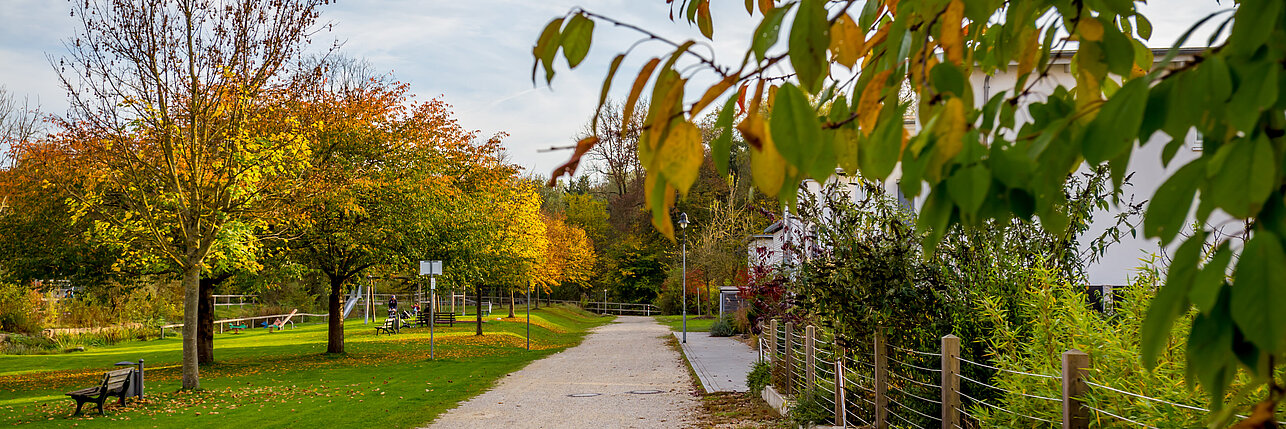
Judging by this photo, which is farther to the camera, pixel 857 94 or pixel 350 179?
pixel 350 179

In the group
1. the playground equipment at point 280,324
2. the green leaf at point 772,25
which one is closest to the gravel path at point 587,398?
the green leaf at point 772,25

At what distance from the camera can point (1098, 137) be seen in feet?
3.70

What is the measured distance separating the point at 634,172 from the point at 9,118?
38.0 m

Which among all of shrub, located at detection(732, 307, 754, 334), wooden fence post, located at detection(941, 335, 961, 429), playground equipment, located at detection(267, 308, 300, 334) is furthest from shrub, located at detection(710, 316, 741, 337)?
wooden fence post, located at detection(941, 335, 961, 429)

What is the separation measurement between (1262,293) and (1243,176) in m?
0.14

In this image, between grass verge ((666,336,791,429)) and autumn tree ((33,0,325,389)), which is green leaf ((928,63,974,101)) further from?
autumn tree ((33,0,325,389))

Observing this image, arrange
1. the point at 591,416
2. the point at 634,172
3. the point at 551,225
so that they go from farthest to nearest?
the point at 634,172 < the point at 551,225 < the point at 591,416

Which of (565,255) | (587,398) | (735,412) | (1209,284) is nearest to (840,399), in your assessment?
(735,412)

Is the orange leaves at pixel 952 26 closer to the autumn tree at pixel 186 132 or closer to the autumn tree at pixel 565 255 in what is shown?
the autumn tree at pixel 186 132

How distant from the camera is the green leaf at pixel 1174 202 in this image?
1.06m

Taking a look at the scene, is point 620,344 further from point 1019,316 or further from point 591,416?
point 1019,316

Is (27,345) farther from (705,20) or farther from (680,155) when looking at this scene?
(680,155)

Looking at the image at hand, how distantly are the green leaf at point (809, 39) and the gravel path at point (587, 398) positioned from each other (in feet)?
35.7

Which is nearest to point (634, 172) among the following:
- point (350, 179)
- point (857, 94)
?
point (350, 179)
